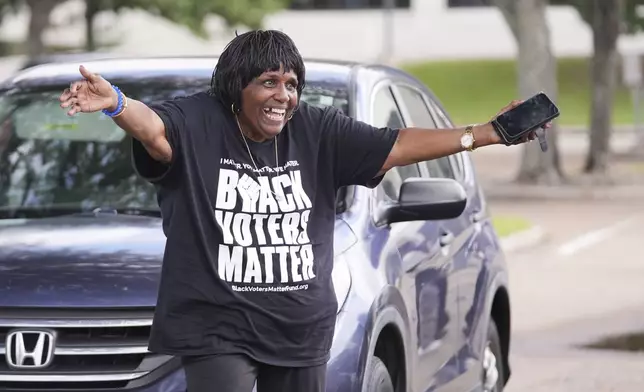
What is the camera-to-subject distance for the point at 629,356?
9828 millimetres

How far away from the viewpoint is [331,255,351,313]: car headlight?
5.05 meters

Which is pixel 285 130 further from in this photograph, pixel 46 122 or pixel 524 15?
pixel 524 15

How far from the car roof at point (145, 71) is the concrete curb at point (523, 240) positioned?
1005 centimetres

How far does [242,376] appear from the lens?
408cm

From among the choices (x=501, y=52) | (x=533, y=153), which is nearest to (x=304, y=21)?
(x=501, y=52)

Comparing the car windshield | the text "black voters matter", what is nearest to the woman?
the text "black voters matter"

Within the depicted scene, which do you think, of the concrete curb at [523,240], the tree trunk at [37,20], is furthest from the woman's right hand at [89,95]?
the tree trunk at [37,20]

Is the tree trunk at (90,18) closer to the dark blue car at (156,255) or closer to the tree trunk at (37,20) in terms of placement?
the tree trunk at (37,20)

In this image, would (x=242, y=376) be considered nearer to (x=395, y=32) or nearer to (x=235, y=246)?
(x=235, y=246)

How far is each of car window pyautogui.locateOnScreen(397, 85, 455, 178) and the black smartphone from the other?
238cm

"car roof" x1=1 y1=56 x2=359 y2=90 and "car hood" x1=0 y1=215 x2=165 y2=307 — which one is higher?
"car roof" x1=1 y1=56 x2=359 y2=90

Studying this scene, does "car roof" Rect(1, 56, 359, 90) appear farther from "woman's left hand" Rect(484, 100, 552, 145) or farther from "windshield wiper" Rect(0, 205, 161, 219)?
"woman's left hand" Rect(484, 100, 552, 145)

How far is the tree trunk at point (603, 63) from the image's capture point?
28469mm

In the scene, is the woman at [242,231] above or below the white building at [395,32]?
above
